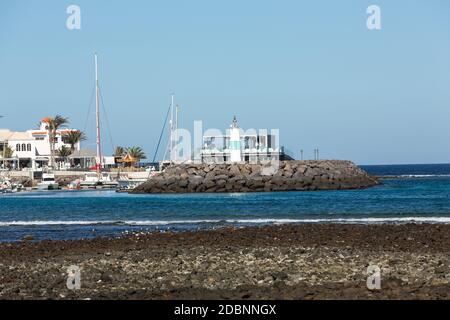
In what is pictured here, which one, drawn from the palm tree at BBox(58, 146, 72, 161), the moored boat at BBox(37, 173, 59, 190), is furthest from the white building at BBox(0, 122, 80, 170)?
the moored boat at BBox(37, 173, 59, 190)

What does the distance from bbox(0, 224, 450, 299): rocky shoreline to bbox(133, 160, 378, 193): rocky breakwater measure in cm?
4327

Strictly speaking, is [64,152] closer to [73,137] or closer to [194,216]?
[73,137]

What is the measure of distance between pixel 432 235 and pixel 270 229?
5878 millimetres

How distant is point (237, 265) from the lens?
55.3 ft

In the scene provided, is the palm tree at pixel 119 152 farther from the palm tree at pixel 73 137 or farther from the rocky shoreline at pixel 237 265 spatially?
the rocky shoreline at pixel 237 265

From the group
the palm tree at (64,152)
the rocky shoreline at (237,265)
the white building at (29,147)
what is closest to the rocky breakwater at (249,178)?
the rocky shoreline at (237,265)

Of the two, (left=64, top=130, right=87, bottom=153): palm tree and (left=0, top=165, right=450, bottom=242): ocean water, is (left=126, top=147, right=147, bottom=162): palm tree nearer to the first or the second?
(left=64, top=130, right=87, bottom=153): palm tree

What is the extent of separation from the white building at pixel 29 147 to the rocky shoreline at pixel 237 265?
94048mm

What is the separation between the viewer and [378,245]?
67.7 ft

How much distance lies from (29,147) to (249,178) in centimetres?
5720

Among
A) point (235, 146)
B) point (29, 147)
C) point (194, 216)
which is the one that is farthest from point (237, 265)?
point (29, 147)

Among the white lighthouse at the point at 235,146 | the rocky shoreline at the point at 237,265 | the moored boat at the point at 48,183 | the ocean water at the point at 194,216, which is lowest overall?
the ocean water at the point at 194,216

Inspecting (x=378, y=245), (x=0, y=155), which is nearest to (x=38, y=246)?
(x=378, y=245)

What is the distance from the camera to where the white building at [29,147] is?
11525 cm
